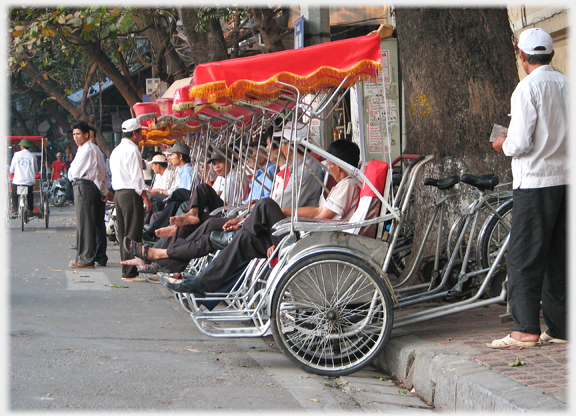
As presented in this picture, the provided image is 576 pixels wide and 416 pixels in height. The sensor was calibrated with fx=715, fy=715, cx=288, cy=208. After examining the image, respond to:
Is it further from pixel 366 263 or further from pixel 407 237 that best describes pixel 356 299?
pixel 407 237

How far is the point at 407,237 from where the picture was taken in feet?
22.7

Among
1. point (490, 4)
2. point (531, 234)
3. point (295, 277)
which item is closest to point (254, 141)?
point (490, 4)

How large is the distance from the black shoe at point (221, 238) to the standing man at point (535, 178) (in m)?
2.43

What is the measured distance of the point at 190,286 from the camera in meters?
5.14

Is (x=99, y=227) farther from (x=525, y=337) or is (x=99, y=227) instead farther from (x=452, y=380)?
(x=452, y=380)

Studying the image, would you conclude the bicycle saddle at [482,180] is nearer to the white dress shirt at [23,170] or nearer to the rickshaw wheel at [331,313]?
the rickshaw wheel at [331,313]

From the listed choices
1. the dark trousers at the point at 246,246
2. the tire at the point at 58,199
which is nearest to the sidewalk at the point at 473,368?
the dark trousers at the point at 246,246

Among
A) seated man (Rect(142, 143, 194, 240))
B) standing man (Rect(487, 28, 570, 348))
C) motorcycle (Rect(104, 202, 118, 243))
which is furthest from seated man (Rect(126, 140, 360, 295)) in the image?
motorcycle (Rect(104, 202, 118, 243))

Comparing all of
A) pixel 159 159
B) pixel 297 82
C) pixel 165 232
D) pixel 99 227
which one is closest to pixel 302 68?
pixel 297 82

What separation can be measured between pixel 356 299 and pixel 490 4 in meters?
3.06

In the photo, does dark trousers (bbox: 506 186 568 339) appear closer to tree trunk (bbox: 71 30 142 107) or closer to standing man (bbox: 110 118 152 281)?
standing man (bbox: 110 118 152 281)

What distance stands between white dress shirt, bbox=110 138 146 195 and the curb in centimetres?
470

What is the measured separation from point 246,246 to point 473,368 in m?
2.01

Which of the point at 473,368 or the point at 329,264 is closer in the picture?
the point at 473,368
